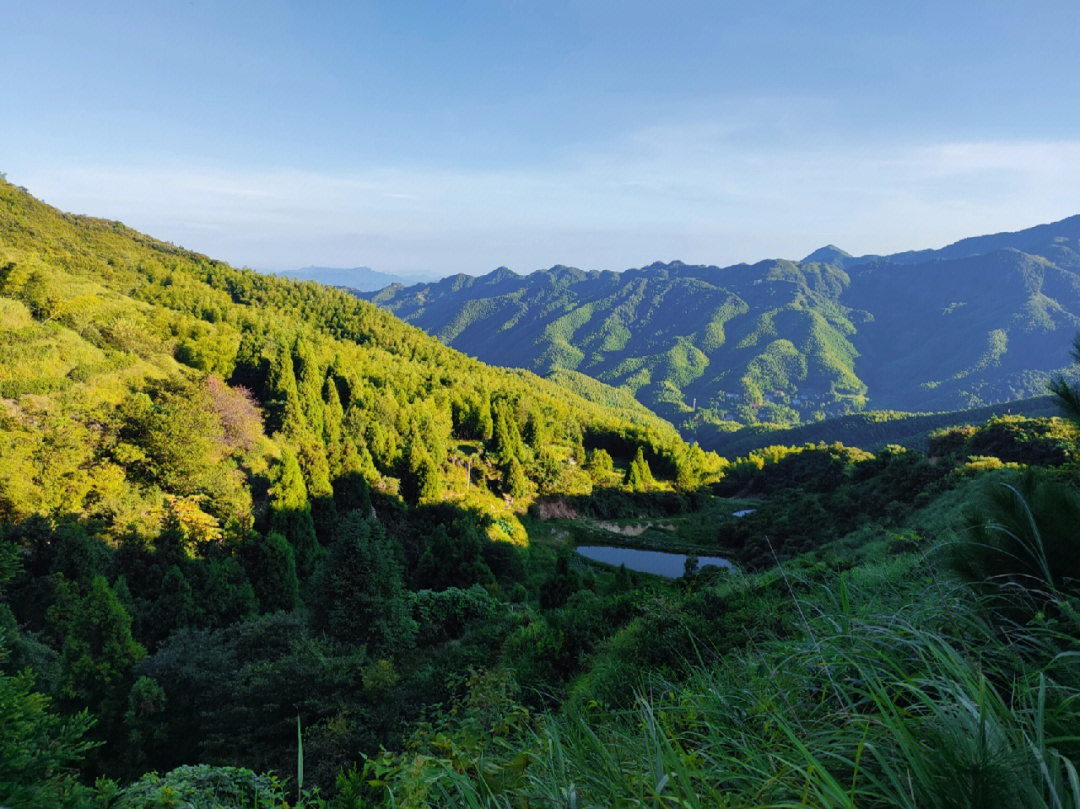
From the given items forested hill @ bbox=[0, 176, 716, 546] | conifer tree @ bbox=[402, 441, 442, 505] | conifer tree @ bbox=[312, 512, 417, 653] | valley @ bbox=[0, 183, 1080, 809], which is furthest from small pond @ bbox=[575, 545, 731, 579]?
conifer tree @ bbox=[312, 512, 417, 653]

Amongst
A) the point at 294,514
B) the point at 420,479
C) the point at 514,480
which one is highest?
the point at 294,514

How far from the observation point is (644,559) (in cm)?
3136

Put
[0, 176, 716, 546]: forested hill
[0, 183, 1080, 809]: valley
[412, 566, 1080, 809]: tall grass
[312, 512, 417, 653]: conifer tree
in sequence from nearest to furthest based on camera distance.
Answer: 1. [412, 566, 1080, 809]: tall grass
2. [0, 183, 1080, 809]: valley
3. [312, 512, 417, 653]: conifer tree
4. [0, 176, 716, 546]: forested hill

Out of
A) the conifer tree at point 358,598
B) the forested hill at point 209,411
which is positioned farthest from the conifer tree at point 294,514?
the conifer tree at point 358,598

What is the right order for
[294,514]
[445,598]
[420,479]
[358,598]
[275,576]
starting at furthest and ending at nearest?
[420,479] → [294,514] → [275,576] → [445,598] → [358,598]

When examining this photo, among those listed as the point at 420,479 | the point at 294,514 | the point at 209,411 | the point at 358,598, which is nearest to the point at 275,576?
the point at 294,514

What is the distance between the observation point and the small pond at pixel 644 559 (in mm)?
29297

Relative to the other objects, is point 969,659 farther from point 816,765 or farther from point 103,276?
point 103,276

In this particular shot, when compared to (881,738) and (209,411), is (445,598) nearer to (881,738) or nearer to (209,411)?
(209,411)

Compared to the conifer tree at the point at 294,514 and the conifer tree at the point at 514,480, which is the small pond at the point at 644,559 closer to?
the conifer tree at the point at 514,480

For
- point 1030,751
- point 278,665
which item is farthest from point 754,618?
point 278,665

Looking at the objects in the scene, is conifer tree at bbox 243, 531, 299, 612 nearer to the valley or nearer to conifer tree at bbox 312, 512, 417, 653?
the valley

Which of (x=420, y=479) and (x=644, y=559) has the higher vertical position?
(x=420, y=479)

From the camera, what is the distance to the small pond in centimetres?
2930
